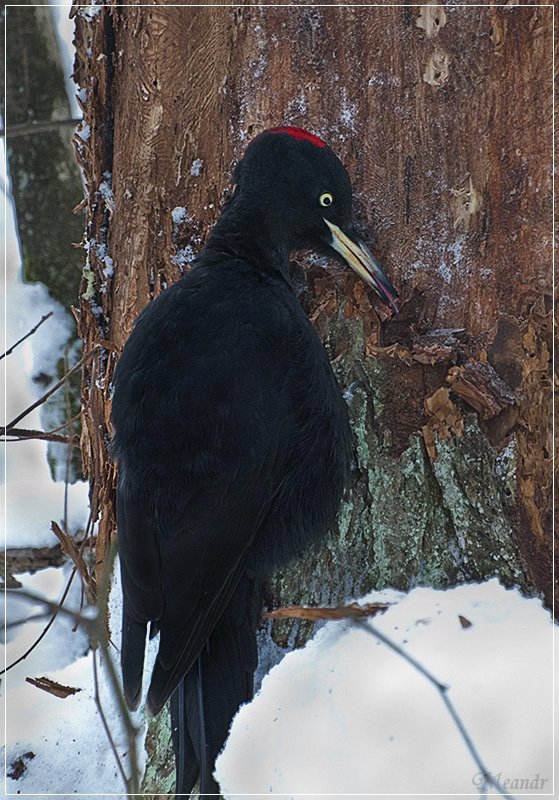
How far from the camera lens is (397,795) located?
6.15 feet

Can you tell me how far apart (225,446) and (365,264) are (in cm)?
59

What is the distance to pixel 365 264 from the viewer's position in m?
2.37

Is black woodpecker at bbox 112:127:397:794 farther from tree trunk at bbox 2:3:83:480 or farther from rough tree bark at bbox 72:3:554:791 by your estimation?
tree trunk at bbox 2:3:83:480

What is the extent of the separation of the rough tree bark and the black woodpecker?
93mm

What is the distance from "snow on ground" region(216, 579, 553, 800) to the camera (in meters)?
1.89

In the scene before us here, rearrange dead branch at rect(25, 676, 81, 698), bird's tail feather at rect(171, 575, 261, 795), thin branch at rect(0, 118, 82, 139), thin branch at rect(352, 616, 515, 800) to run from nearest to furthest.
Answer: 1. thin branch at rect(352, 616, 515, 800)
2. bird's tail feather at rect(171, 575, 261, 795)
3. dead branch at rect(25, 676, 81, 698)
4. thin branch at rect(0, 118, 82, 139)

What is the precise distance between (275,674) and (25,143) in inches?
117

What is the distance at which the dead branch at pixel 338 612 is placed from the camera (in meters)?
2.24

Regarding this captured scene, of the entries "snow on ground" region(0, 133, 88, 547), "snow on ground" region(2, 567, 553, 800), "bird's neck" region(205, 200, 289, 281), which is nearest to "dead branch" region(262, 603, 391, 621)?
"snow on ground" region(2, 567, 553, 800)

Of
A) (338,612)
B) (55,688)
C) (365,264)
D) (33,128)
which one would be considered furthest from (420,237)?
(33,128)

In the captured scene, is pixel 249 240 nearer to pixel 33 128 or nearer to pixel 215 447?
pixel 215 447

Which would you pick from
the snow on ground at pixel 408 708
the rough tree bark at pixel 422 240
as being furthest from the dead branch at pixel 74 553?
the snow on ground at pixel 408 708

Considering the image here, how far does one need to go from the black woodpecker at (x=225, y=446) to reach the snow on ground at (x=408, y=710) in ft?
0.61

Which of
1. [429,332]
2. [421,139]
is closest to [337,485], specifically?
[429,332]
